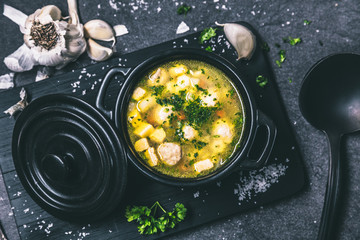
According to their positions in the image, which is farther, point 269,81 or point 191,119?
point 269,81

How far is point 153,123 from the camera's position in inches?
56.7

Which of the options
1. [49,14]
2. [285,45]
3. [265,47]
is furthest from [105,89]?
[285,45]

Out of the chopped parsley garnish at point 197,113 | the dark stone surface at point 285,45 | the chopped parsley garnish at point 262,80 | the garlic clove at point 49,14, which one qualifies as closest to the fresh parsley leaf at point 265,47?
the dark stone surface at point 285,45

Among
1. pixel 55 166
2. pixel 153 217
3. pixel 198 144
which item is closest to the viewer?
pixel 55 166

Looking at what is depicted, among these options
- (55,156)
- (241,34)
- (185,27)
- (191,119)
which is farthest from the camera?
(185,27)

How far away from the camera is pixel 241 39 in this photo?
5.17 ft

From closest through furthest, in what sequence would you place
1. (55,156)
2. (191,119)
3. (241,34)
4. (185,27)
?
1. (55,156)
2. (191,119)
3. (241,34)
4. (185,27)

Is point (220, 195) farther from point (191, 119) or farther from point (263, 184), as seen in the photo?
point (191, 119)

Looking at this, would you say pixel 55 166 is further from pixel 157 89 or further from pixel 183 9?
pixel 183 9

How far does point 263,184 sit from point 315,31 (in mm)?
744

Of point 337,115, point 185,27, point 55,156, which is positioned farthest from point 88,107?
point 337,115

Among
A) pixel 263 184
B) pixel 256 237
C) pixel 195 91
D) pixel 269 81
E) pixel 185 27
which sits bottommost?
pixel 256 237

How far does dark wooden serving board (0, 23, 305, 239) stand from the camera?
1.60 metres

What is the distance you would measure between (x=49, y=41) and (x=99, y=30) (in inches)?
8.7
